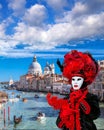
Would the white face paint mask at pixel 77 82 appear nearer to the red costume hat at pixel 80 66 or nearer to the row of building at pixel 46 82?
the red costume hat at pixel 80 66

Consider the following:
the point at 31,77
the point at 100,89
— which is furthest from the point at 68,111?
the point at 31,77

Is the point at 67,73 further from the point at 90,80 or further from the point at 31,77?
the point at 31,77

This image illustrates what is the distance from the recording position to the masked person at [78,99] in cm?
109

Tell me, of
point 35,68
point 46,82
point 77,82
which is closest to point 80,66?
point 77,82

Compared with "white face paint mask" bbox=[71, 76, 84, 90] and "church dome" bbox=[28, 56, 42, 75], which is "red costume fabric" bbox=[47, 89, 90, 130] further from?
"church dome" bbox=[28, 56, 42, 75]

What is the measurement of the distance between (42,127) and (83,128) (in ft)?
25.4

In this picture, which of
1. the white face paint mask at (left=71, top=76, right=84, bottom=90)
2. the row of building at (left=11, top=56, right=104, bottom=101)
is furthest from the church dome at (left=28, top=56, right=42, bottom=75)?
the white face paint mask at (left=71, top=76, right=84, bottom=90)

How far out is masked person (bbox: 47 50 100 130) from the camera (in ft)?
3.57

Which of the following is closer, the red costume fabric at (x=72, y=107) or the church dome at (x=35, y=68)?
the red costume fabric at (x=72, y=107)

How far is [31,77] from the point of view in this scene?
4081 centimetres

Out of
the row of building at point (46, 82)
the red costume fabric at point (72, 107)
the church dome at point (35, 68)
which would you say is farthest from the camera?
Answer: the church dome at point (35, 68)

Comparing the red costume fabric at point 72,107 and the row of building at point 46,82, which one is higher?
the row of building at point 46,82

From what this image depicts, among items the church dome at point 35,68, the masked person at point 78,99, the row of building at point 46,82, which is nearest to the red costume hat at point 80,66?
the masked person at point 78,99

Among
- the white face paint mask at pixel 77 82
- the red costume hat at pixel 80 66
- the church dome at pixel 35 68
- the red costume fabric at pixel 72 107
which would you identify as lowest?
the red costume fabric at pixel 72 107
